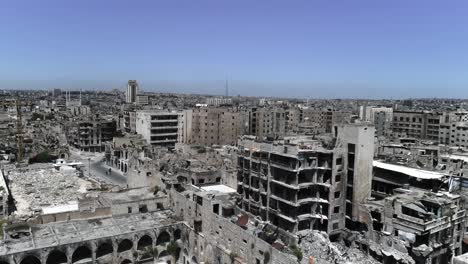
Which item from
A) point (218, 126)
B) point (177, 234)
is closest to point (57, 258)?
point (177, 234)

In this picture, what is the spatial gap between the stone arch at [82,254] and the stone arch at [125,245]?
2755mm

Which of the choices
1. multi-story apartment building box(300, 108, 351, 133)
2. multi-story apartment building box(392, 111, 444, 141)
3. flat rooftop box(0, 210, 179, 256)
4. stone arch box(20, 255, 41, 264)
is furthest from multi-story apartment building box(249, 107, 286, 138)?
stone arch box(20, 255, 41, 264)

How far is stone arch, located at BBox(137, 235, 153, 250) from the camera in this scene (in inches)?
1678

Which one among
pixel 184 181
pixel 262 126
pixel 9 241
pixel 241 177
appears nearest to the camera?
pixel 9 241

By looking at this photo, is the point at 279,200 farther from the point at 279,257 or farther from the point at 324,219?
the point at 279,257

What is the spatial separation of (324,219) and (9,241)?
29119 millimetres

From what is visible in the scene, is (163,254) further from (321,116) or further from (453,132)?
(321,116)

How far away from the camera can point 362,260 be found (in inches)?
1353

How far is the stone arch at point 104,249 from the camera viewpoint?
4072cm

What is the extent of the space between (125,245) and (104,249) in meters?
1.99

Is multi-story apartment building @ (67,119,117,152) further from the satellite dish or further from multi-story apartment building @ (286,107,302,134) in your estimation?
the satellite dish

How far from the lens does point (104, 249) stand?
135ft

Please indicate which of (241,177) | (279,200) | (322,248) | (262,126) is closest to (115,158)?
(262,126)

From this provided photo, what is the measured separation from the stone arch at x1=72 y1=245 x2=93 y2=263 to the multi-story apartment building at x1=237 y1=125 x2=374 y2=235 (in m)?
16.8
